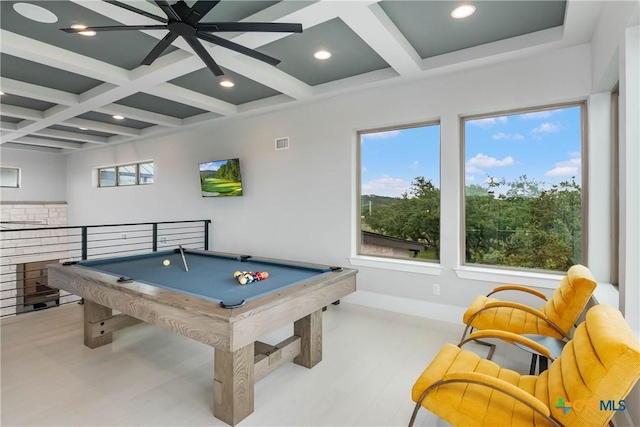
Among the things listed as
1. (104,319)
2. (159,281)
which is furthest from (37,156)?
(159,281)

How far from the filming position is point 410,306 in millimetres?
3916

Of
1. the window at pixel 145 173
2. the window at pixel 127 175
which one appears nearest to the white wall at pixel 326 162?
the window at pixel 145 173

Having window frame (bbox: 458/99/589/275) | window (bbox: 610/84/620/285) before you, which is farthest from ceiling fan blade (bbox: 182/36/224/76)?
window (bbox: 610/84/620/285)

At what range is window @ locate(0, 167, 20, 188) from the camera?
7898mm

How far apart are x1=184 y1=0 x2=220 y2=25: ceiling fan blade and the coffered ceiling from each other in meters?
0.67

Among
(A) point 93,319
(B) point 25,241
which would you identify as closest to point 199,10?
(A) point 93,319

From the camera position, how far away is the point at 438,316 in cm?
373

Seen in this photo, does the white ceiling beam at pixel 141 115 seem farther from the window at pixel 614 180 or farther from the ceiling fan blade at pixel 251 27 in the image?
the window at pixel 614 180

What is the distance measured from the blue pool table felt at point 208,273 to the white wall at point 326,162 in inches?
57.8

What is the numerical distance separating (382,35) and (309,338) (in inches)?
102

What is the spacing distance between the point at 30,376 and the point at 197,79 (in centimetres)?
338

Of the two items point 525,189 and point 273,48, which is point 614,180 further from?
point 273,48

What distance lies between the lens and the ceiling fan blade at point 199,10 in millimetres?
1911

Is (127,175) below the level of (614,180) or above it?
above
